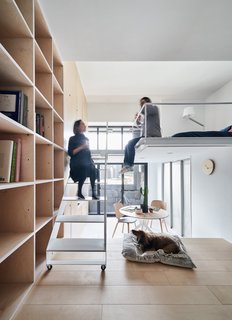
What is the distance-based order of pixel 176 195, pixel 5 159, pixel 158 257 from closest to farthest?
pixel 5 159 < pixel 158 257 < pixel 176 195

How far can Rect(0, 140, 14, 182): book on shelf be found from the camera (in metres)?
1.47

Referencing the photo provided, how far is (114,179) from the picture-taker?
772cm

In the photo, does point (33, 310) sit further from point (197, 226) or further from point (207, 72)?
point (207, 72)

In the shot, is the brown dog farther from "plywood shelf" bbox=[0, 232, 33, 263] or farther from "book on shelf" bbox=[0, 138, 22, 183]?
"book on shelf" bbox=[0, 138, 22, 183]

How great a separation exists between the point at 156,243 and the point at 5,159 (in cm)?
221

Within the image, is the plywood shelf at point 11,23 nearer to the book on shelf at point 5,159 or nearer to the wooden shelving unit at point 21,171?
the wooden shelving unit at point 21,171

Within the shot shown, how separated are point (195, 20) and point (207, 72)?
275cm

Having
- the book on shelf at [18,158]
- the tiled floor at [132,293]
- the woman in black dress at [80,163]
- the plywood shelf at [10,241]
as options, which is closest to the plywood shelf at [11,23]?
the book on shelf at [18,158]

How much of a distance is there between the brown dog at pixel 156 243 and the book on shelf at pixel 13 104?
2.20 m

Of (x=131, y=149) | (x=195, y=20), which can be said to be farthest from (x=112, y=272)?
(x=195, y=20)

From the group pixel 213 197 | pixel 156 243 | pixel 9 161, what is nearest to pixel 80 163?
pixel 9 161

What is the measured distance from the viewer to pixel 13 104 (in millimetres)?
1615

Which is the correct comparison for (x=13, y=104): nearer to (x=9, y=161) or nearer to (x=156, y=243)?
(x=9, y=161)

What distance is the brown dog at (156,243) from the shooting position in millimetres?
2561
